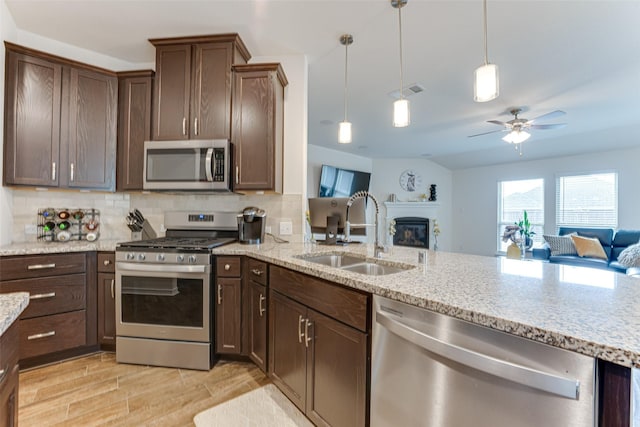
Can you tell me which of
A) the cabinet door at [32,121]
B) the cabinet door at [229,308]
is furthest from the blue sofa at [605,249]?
the cabinet door at [32,121]

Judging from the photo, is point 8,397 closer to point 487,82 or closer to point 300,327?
point 300,327

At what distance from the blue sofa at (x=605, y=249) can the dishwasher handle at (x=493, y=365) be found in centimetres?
534

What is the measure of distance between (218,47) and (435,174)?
689 centimetres

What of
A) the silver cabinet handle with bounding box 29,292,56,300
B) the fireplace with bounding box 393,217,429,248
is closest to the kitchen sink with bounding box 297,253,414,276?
the silver cabinet handle with bounding box 29,292,56,300

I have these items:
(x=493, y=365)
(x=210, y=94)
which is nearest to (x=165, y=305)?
(x=210, y=94)

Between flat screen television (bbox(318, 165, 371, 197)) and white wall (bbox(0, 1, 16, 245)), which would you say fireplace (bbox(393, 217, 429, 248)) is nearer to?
flat screen television (bbox(318, 165, 371, 197))

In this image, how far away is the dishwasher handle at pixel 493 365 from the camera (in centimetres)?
68

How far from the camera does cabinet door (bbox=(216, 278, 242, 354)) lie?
211 centimetres

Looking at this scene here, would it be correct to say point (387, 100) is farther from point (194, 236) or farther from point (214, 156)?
point (194, 236)

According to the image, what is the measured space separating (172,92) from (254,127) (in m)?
0.81

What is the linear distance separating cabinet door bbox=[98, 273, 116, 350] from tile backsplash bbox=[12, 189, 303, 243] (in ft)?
1.92

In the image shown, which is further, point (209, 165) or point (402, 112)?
point (209, 165)

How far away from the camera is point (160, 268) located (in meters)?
2.09

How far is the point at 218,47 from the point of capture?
2426 mm
